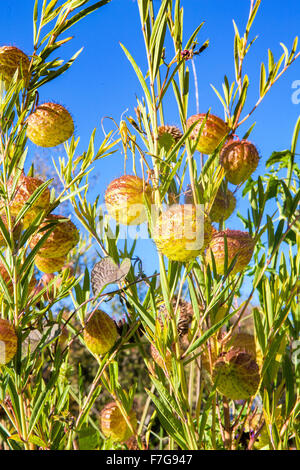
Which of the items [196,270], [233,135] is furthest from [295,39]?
[196,270]

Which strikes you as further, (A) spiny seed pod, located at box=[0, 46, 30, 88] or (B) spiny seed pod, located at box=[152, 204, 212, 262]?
(A) spiny seed pod, located at box=[0, 46, 30, 88]

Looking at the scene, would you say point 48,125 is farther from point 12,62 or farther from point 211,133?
point 211,133

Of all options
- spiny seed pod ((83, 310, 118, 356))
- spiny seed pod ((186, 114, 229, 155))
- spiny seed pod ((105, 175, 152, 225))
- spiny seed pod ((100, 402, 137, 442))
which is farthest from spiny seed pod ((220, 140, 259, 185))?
spiny seed pod ((100, 402, 137, 442))

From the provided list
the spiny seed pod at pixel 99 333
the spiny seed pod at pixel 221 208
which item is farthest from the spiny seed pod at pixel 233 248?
the spiny seed pod at pixel 99 333

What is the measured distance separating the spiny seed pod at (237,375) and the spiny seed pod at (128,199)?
7.9 inches

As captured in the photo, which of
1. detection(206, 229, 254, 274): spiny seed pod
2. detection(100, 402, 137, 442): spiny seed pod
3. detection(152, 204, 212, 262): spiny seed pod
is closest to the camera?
detection(152, 204, 212, 262): spiny seed pod

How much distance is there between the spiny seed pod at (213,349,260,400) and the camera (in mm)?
559

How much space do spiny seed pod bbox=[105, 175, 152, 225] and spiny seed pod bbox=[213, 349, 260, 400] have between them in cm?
20

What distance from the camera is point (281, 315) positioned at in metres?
0.58

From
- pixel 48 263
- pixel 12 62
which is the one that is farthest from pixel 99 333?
pixel 12 62

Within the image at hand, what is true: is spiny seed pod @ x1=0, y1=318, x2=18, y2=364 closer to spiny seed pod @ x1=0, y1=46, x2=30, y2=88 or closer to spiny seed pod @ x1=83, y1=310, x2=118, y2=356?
spiny seed pod @ x1=83, y1=310, x2=118, y2=356

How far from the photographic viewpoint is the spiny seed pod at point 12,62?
576 mm

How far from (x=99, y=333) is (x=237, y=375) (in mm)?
174
